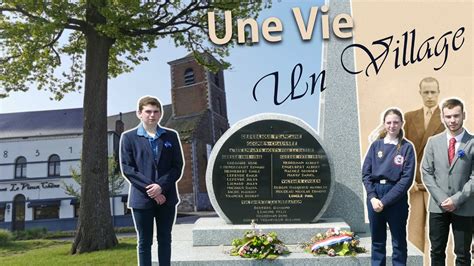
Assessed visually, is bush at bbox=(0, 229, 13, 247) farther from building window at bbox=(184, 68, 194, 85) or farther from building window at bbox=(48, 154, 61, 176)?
building window at bbox=(184, 68, 194, 85)

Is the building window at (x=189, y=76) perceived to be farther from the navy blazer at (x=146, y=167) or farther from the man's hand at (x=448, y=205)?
the man's hand at (x=448, y=205)

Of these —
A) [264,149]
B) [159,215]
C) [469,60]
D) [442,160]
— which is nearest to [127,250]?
[264,149]

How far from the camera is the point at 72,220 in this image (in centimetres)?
1383

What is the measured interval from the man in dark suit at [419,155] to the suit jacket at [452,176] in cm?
235

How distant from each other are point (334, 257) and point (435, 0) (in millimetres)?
5450

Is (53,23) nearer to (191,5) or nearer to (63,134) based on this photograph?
(191,5)

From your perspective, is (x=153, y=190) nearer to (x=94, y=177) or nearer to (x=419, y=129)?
(x=419, y=129)

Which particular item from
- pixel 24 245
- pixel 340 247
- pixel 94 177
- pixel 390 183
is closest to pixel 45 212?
pixel 24 245

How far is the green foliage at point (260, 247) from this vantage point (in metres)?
5.08

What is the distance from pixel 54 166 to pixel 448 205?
1304 centimetres

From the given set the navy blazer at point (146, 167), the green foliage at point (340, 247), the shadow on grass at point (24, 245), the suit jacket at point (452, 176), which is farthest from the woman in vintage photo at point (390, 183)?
the shadow on grass at point (24, 245)

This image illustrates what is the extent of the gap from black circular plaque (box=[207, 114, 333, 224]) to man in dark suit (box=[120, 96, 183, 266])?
1.77 m

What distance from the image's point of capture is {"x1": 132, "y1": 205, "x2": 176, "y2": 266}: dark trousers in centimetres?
419

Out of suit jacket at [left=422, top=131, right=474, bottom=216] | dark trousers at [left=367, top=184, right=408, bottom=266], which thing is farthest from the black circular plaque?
suit jacket at [left=422, top=131, right=474, bottom=216]
